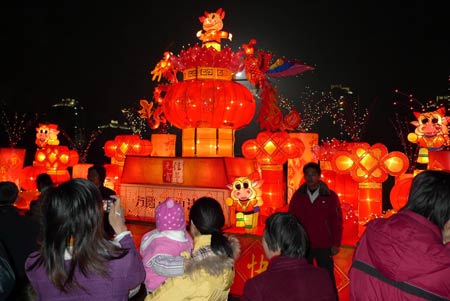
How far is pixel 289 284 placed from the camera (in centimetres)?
199

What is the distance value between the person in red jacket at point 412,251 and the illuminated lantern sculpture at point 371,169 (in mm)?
5326

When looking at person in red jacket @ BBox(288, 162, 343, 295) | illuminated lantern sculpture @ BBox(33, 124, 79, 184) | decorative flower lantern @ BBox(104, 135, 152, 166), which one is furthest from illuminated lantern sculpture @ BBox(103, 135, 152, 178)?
person in red jacket @ BBox(288, 162, 343, 295)

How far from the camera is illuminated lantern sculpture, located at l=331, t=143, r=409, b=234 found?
6969mm

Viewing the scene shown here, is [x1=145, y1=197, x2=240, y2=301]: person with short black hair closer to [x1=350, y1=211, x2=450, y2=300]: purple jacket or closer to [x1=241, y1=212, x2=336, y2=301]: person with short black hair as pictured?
[x1=241, y1=212, x2=336, y2=301]: person with short black hair

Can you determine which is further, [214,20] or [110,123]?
[110,123]

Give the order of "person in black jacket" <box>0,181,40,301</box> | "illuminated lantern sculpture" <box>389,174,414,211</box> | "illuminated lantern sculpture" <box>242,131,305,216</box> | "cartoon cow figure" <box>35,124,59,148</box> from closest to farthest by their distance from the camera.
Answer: "person in black jacket" <box>0,181,40,301</box> < "illuminated lantern sculpture" <box>389,174,414,211</box> < "illuminated lantern sculpture" <box>242,131,305,216</box> < "cartoon cow figure" <box>35,124,59,148</box>

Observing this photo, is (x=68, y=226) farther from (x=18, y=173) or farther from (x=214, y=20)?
(x=18, y=173)

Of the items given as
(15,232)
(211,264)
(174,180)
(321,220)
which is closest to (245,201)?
(174,180)

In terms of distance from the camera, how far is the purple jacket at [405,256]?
65.0 inches

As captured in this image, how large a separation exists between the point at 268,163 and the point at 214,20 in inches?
144

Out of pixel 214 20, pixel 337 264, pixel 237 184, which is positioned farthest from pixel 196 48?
pixel 337 264

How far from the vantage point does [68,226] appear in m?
1.75

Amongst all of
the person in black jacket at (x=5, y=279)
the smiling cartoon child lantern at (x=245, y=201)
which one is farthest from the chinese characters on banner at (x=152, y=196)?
the person in black jacket at (x=5, y=279)

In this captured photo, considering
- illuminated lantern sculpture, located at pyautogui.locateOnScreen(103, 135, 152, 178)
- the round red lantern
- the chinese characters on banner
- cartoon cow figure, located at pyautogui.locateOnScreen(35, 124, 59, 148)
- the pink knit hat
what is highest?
the round red lantern
